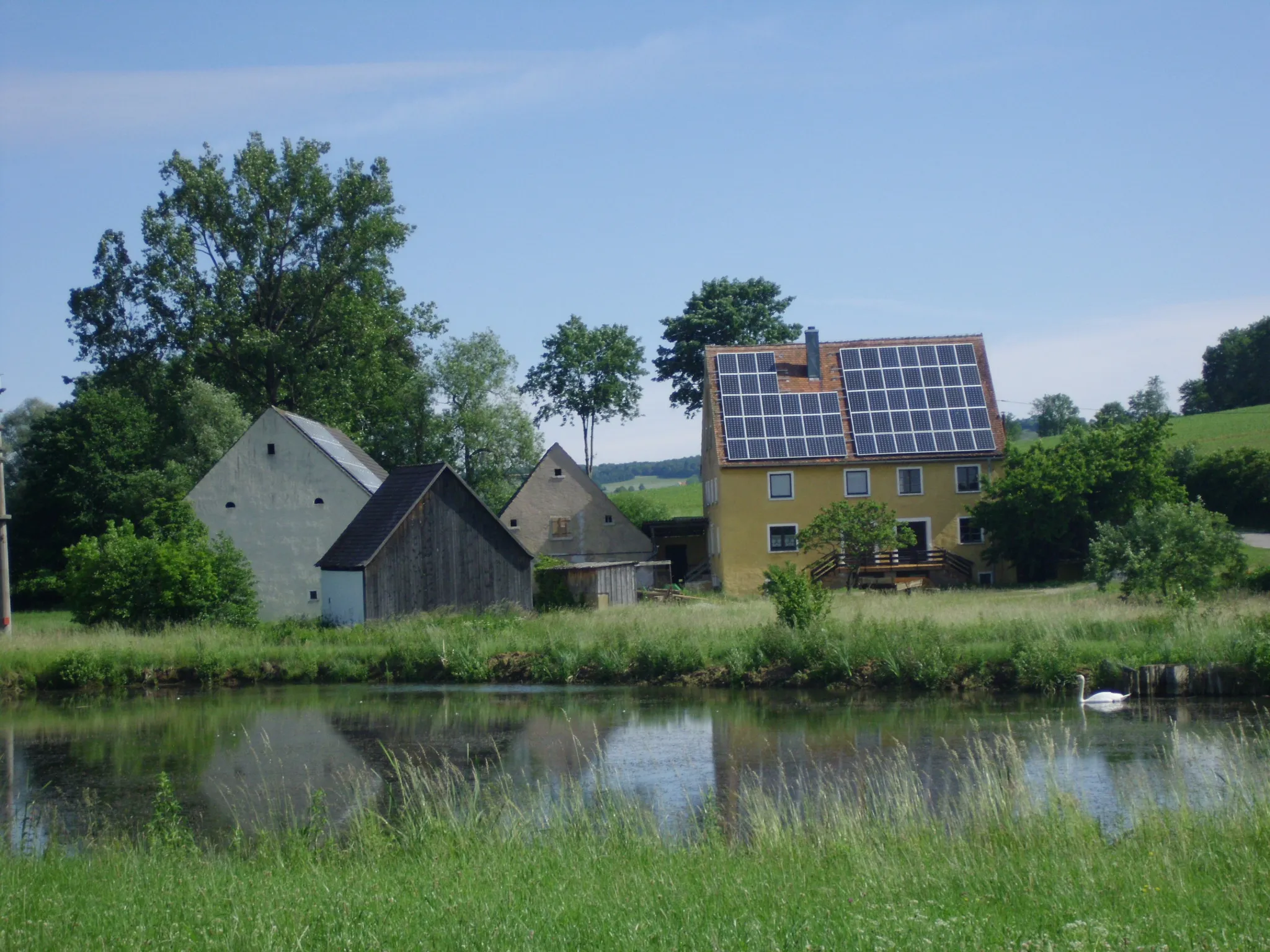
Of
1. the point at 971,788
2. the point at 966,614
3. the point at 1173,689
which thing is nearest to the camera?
the point at 971,788

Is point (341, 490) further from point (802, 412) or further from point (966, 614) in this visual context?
point (966, 614)

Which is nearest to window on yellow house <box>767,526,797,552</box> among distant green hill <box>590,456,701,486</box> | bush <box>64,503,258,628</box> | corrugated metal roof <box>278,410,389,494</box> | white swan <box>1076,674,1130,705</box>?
corrugated metal roof <box>278,410,389,494</box>

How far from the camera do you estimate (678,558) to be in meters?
56.7

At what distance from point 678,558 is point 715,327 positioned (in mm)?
15284

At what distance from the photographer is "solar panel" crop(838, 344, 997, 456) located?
159 feet

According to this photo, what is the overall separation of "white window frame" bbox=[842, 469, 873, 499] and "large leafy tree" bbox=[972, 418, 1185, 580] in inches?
214

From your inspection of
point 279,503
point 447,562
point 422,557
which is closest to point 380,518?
point 422,557

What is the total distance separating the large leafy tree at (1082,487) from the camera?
1640 inches

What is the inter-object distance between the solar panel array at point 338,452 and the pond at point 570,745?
586 inches

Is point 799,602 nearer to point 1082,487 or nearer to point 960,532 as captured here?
point 1082,487

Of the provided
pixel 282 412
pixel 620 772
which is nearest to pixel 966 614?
pixel 620 772

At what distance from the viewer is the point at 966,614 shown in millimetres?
28562

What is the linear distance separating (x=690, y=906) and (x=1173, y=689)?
693 inches

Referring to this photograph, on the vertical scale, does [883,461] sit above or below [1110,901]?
above
